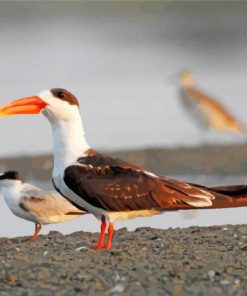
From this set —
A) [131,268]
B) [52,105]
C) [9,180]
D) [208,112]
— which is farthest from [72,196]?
[208,112]

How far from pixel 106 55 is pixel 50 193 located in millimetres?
15602

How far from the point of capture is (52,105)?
8.60 meters

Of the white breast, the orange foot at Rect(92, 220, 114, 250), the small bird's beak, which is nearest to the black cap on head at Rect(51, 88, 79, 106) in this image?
the small bird's beak

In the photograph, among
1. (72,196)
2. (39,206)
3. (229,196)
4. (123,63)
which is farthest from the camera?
(123,63)

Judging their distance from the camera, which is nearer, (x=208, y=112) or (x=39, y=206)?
(x=39, y=206)

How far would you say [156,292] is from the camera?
7.36m

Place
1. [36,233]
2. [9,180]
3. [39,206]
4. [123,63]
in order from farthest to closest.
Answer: [123,63] < [9,180] < [39,206] < [36,233]

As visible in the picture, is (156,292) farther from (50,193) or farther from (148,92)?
(148,92)

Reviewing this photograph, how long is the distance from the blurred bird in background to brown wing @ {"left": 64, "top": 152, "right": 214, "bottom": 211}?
5885 mm

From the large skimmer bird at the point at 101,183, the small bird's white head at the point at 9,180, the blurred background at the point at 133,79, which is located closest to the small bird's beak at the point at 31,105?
the large skimmer bird at the point at 101,183

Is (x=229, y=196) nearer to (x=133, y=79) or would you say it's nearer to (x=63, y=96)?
(x=63, y=96)

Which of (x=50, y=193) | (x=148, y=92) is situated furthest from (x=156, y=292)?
(x=148, y=92)

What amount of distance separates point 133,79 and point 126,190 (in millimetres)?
12871

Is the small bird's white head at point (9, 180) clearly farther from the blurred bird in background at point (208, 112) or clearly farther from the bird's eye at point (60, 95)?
the blurred bird in background at point (208, 112)
